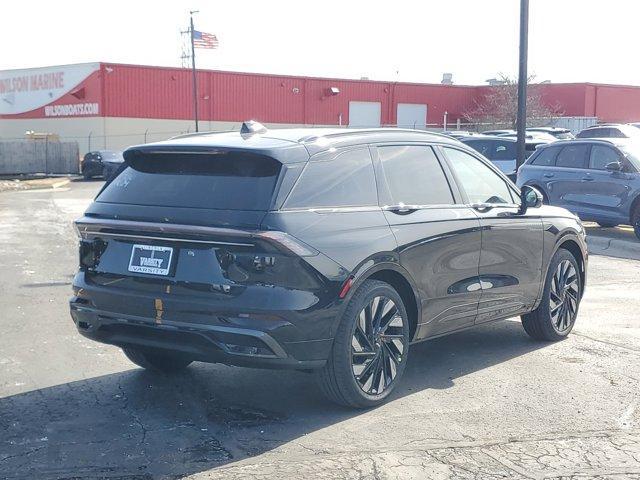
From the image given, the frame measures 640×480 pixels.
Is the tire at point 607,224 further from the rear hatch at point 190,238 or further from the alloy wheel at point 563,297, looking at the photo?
the rear hatch at point 190,238

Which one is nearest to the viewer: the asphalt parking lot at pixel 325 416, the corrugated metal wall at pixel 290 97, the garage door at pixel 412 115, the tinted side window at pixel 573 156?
the asphalt parking lot at pixel 325 416

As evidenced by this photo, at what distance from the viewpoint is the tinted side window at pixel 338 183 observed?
5453mm

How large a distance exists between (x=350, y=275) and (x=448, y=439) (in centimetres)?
114

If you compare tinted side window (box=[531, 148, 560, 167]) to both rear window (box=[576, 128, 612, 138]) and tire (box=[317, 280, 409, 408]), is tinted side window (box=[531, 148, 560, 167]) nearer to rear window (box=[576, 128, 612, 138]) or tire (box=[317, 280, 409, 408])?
rear window (box=[576, 128, 612, 138])

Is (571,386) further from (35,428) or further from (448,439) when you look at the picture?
(35,428)

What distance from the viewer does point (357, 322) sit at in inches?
220

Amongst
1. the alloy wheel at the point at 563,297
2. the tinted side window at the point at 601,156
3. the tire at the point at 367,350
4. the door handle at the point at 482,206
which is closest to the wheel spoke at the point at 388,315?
the tire at the point at 367,350

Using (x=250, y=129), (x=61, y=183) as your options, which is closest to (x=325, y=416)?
(x=250, y=129)

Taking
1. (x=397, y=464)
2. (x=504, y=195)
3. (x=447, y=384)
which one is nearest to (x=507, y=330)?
(x=504, y=195)

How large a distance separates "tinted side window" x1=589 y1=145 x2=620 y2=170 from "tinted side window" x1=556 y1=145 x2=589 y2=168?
0.15m

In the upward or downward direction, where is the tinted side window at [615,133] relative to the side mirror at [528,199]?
downward

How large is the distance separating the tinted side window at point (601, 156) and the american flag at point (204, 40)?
30653mm

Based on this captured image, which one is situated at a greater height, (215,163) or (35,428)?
(215,163)

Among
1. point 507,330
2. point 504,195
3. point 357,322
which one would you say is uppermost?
point 504,195
